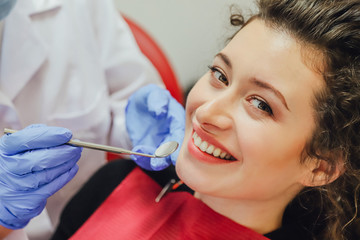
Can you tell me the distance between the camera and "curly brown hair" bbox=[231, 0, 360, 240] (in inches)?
30.1

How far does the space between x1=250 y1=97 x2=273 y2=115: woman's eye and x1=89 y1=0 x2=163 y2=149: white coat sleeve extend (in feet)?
1.98

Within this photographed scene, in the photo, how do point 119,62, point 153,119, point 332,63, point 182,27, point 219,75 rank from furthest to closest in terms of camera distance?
point 182,27
point 119,62
point 153,119
point 219,75
point 332,63

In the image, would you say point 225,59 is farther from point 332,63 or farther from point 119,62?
point 119,62

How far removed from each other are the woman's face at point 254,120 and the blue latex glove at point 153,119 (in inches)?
8.0

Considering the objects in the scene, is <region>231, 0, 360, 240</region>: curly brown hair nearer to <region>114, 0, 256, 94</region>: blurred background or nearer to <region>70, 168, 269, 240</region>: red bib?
<region>70, 168, 269, 240</region>: red bib

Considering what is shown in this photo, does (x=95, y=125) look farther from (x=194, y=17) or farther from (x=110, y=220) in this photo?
(x=194, y=17)

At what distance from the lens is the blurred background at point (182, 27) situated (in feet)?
4.60

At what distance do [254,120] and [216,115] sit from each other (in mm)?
76

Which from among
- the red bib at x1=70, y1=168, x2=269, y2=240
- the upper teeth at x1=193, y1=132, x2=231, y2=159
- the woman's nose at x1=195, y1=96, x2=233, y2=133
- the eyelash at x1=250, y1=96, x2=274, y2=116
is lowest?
the red bib at x1=70, y1=168, x2=269, y2=240

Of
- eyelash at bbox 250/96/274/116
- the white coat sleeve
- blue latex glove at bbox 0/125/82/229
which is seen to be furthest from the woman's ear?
the white coat sleeve

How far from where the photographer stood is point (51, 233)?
124 cm

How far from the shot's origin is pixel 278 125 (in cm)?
79

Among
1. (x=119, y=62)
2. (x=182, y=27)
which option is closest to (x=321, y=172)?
(x=119, y=62)

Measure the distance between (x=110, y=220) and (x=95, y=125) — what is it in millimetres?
381
